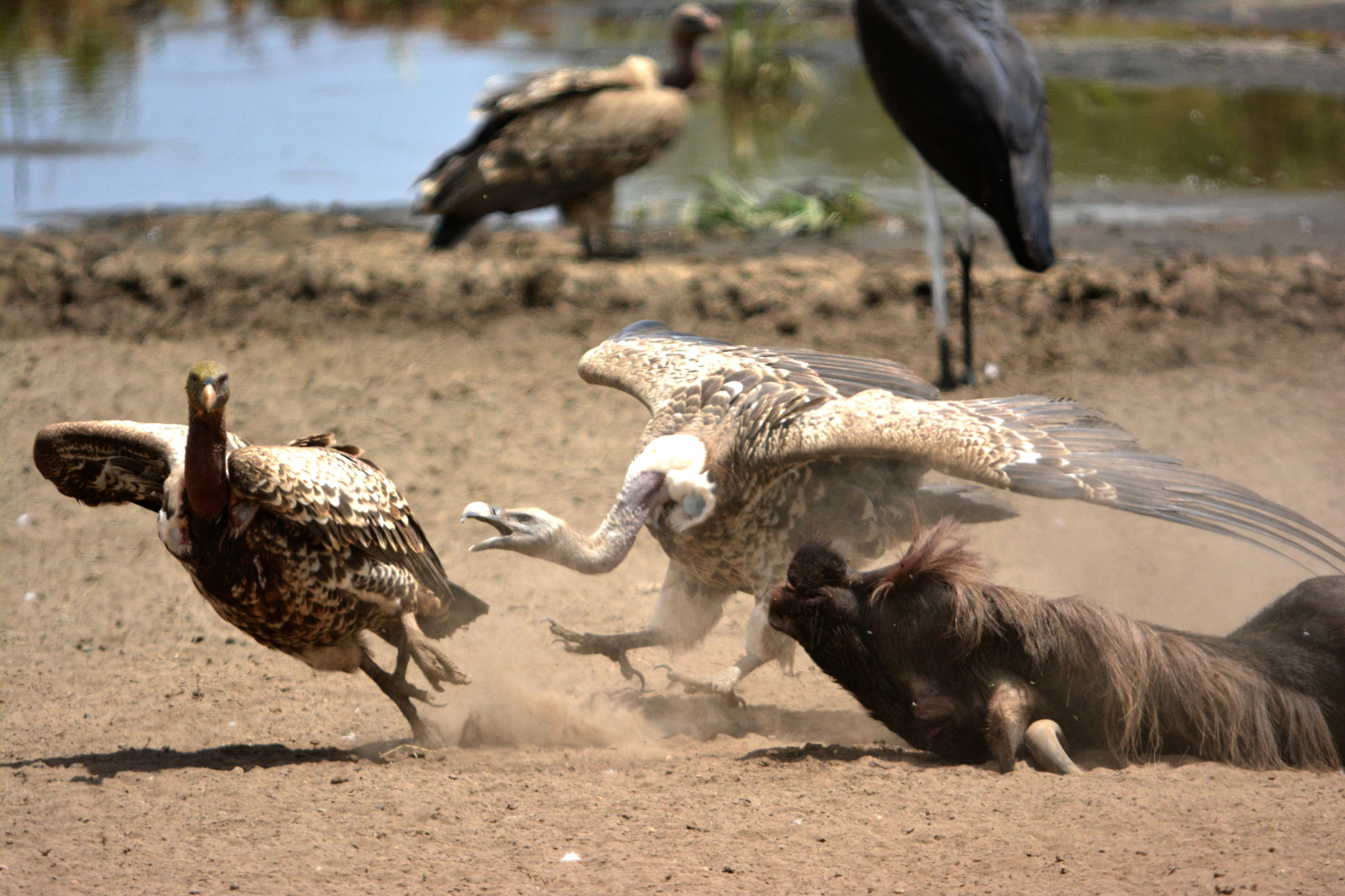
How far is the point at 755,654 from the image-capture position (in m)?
4.80

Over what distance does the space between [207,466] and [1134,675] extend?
3.08 meters

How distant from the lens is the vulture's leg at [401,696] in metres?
4.62

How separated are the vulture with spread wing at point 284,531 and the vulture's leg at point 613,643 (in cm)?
45

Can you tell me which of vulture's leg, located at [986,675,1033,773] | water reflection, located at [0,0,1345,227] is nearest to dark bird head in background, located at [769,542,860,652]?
vulture's leg, located at [986,675,1033,773]

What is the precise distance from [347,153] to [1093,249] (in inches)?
330

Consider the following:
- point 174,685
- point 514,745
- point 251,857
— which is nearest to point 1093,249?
point 514,745

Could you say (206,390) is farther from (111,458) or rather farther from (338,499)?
(111,458)

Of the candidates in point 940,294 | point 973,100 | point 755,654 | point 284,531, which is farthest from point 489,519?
point 940,294

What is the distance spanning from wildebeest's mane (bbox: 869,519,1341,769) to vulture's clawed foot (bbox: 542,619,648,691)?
4.26 ft

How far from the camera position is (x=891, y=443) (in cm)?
430

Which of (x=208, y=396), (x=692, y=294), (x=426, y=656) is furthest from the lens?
(x=692, y=294)

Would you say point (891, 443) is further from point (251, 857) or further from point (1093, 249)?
point (1093, 249)

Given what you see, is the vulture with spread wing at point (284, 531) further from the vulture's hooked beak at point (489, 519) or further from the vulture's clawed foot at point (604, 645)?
the vulture's clawed foot at point (604, 645)

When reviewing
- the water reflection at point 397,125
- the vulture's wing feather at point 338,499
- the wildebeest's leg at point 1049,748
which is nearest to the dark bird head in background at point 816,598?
the wildebeest's leg at point 1049,748
